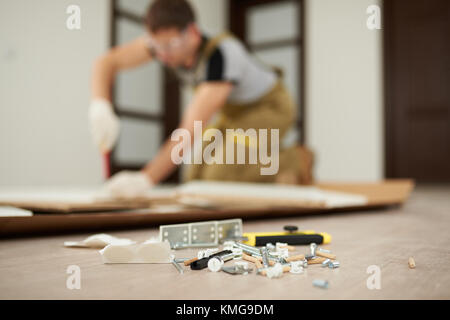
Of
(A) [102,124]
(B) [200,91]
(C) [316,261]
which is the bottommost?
(C) [316,261]

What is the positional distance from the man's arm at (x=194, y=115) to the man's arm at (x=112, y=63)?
15.3 inches

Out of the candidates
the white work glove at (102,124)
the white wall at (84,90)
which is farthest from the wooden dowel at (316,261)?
the white wall at (84,90)

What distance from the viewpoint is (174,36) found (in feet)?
5.03

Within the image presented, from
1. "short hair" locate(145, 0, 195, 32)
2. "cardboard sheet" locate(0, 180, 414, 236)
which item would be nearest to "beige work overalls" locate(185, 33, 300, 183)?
"short hair" locate(145, 0, 195, 32)

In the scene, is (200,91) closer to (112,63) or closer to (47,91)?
(112,63)

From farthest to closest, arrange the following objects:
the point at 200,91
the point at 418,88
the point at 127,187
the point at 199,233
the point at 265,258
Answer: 1. the point at 418,88
2. the point at 200,91
3. the point at 127,187
4. the point at 199,233
5. the point at 265,258

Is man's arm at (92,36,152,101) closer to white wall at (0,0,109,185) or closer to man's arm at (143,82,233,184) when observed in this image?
man's arm at (143,82,233,184)

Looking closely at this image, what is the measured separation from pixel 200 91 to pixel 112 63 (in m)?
0.46

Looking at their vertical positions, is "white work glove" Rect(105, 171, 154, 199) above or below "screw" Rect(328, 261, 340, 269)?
above

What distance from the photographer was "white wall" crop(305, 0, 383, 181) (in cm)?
395

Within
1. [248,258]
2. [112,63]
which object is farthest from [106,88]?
[248,258]

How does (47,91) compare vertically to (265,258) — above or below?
above

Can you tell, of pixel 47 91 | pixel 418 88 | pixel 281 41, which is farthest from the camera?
pixel 281 41

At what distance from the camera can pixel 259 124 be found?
1.98 m
